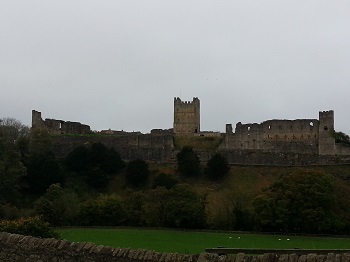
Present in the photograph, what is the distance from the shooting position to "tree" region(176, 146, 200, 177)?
65.1 metres

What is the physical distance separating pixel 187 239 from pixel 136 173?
25.8 meters

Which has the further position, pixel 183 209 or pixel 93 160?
pixel 93 160

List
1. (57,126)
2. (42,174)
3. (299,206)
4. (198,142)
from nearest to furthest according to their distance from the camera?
(299,206), (42,174), (198,142), (57,126)

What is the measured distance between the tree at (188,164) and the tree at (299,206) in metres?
18.2

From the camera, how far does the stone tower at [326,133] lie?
70562 mm

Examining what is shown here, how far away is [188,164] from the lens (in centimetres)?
6506

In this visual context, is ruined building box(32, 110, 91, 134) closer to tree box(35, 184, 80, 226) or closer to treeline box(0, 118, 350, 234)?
treeline box(0, 118, 350, 234)

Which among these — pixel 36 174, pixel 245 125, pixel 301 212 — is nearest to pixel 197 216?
pixel 301 212

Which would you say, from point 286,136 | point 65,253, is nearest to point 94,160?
point 286,136

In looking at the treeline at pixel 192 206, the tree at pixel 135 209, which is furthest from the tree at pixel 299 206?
the tree at pixel 135 209

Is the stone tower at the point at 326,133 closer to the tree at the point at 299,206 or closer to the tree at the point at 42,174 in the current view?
the tree at the point at 299,206

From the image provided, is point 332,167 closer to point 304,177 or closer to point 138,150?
point 304,177

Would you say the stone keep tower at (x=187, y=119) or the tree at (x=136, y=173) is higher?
the stone keep tower at (x=187, y=119)

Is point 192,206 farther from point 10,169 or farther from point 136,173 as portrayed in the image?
point 10,169
